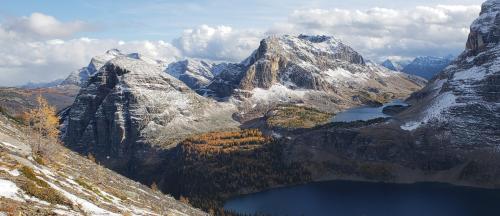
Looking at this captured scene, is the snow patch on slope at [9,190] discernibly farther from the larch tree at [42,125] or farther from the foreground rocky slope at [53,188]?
the larch tree at [42,125]

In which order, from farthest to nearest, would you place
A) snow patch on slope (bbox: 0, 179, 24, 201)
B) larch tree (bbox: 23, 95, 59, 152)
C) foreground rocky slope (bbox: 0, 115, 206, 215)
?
1. larch tree (bbox: 23, 95, 59, 152)
2. foreground rocky slope (bbox: 0, 115, 206, 215)
3. snow patch on slope (bbox: 0, 179, 24, 201)

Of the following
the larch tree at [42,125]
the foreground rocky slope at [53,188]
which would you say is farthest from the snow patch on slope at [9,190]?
the larch tree at [42,125]

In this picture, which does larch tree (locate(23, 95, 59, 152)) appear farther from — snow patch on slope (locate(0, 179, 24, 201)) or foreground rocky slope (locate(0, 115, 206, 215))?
snow patch on slope (locate(0, 179, 24, 201))

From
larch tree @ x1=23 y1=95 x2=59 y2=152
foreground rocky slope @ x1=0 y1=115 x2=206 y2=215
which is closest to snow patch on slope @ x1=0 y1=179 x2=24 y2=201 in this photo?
foreground rocky slope @ x1=0 y1=115 x2=206 y2=215

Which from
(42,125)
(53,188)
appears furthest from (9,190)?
(42,125)

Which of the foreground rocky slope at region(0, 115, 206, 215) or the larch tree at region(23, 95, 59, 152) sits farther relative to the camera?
the larch tree at region(23, 95, 59, 152)

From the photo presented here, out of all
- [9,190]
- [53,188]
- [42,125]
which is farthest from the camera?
[42,125]

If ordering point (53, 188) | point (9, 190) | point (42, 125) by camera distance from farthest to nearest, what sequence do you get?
point (42, 125)
point (53, 188)
point (9, 190)

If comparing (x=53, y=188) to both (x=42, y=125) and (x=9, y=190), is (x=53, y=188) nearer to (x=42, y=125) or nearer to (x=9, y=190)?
(x=9, y=190)
